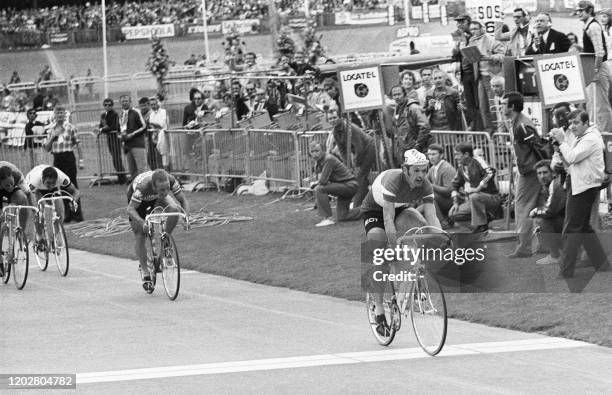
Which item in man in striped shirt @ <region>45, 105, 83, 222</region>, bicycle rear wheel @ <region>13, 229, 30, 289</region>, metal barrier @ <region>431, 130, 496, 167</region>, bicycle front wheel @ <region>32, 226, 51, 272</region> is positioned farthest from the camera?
man in striped shirt @ <region>45, 105, 83, 222</region>

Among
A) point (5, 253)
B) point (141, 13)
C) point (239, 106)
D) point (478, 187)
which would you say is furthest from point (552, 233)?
point (141, 13)

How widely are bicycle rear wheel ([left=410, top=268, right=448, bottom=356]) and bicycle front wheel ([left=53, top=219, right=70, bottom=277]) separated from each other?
746cm

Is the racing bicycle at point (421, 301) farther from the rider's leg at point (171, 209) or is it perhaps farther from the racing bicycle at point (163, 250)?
the rider's leg at point (171, 209)

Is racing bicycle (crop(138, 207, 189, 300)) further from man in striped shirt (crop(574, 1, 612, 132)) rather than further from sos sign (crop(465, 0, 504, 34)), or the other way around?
sos sign (crop(465, 0, 504, 34))

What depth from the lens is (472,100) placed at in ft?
65.7

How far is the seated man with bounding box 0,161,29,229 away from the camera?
57.4 ft

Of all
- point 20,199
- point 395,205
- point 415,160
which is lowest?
point 20,199

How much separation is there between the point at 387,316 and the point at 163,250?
13.9 feet

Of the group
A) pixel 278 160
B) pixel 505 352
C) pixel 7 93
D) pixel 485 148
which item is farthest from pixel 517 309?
pixel 7 93

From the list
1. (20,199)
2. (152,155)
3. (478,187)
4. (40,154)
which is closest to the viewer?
(478,187)

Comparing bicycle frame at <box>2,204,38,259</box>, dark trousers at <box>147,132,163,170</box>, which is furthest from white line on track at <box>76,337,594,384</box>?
dark trousers at <box>147,132,163,170</box>

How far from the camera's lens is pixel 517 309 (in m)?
13.1

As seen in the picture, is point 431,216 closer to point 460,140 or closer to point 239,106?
point 460,140

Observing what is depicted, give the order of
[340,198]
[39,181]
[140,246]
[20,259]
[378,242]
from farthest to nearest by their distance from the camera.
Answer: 1. [340,198]
2. [39,181]
3. [20,259]
4. [140,246]
5. [378,242]
